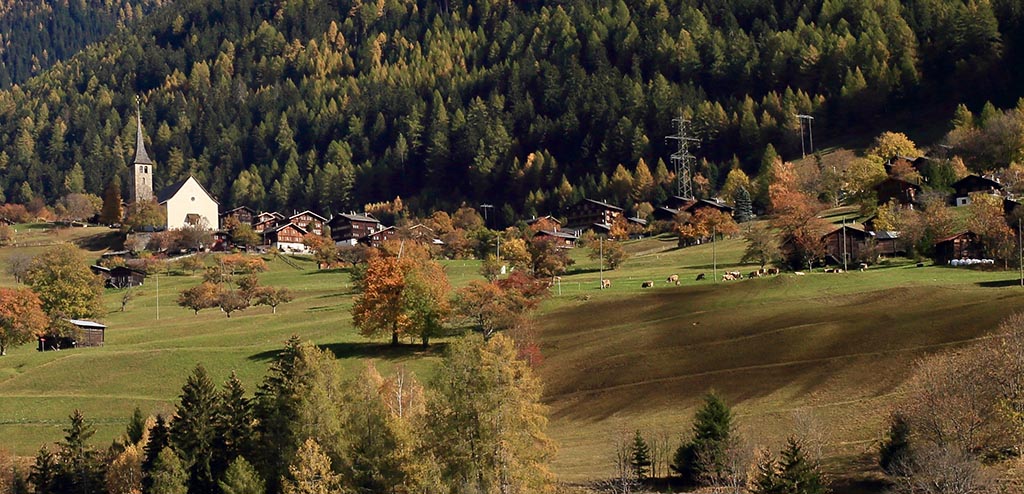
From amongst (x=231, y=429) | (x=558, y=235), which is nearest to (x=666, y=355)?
(x=231, y=429)

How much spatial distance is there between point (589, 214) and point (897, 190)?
54.6 m

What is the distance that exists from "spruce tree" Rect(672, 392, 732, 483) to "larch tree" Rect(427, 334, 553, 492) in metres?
6.06

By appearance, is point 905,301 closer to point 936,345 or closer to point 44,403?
point 936,345

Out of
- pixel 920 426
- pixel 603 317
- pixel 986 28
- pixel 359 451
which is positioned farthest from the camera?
pixel 986 28

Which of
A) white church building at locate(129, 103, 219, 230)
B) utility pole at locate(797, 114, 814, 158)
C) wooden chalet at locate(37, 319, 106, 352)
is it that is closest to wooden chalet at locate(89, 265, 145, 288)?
wooden chalet at locate(37, 319, 106, 352)

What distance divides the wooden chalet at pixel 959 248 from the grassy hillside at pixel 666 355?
9.62 feet

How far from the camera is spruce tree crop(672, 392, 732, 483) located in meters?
49.4

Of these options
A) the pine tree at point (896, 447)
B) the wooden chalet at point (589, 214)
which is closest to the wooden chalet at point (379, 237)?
the wooden chalet at point (589, 214)

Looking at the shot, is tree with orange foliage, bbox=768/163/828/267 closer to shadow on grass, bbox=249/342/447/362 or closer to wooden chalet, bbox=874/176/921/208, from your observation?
wooden chalet, bbox=874/176/921/208

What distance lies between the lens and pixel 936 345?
201ft

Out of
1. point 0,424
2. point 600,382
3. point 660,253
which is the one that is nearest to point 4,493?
point 0,424

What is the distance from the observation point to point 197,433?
2277 inches

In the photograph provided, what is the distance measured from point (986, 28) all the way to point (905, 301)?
11193 centimetres

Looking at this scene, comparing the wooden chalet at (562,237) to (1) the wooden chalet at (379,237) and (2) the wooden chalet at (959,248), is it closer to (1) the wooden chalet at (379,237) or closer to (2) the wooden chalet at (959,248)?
(1) the wooden chalet at (379,237)
